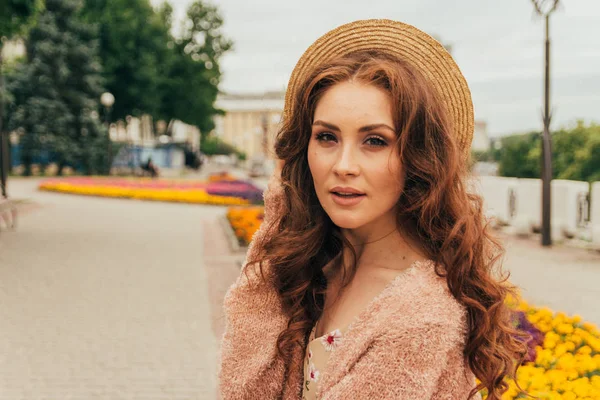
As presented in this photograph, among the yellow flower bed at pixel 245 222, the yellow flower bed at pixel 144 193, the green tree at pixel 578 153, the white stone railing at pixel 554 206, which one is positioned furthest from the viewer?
the yellow flower bed at pixel 144 193

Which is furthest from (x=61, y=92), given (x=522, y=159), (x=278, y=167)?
(x=278, y=167)

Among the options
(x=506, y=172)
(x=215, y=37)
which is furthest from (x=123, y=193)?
(x=215, y=37)

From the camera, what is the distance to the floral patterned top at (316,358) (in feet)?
5.36

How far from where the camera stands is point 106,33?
133 feet

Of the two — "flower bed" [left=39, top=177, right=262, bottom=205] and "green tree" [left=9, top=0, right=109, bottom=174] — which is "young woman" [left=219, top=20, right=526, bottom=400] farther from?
"green tree" [left=9, top=0, right=109, bottom=174]

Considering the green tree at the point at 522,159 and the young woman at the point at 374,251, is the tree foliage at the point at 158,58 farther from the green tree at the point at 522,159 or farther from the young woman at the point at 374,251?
the young woman at the point at 374,251

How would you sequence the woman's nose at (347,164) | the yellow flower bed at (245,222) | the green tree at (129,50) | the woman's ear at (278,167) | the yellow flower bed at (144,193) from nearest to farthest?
the woman's nose at (347,164) < the woman's ear at (278,167) < the yellow flower bed at (245,222) < the yellow flower bed at (144,193) < the green tree at (129,50)

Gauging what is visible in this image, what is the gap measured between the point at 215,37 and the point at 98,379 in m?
44.9

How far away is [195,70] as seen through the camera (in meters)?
45.9

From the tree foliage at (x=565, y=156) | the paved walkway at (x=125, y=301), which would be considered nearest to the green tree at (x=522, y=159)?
the tree foliage at (x=565, y=156)

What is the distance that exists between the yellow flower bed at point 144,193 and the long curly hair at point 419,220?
19.3 meters

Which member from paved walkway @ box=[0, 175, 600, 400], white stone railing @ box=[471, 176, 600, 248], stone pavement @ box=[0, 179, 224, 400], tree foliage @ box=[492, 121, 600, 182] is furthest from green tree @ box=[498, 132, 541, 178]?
stone pavement @ box=[0, 179, 224, 400]

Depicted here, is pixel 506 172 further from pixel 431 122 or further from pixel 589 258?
pixel 431 122

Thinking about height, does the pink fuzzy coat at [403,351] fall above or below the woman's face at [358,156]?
below
